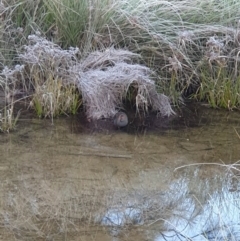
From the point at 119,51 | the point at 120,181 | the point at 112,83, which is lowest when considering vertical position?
the point at 120,181

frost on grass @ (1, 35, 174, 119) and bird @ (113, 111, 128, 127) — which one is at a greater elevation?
frost on grass @ (1, 35, 174, 119)

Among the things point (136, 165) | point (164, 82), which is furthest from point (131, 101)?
point (136, 165)

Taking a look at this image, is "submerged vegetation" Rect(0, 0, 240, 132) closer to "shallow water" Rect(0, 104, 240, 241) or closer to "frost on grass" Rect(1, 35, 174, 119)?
"frost on grass" Rect(1, 35, 174, 119)

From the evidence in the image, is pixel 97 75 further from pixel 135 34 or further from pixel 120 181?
pixel 120 181

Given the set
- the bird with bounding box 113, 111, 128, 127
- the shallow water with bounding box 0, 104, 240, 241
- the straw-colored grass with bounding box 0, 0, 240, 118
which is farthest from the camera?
the straw-colored grass with bounding box 0, 0, 240, 118

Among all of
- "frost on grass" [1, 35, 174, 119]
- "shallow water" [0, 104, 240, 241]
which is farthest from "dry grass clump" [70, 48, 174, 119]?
"shallow water" [0, 104, 240, 241]

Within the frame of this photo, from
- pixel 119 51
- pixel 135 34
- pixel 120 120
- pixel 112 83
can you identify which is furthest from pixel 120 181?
pixel 135 34

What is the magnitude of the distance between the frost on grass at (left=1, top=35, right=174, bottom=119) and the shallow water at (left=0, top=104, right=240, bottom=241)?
0.19m

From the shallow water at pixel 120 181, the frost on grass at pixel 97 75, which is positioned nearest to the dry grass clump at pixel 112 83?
the frost on grass at pixel 97 75

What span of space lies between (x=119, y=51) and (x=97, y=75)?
0.32 meters

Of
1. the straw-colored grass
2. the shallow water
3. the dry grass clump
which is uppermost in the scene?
the straw-colored grass

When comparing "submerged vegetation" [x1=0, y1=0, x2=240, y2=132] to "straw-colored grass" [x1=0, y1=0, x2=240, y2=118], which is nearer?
"submerged vegetation" [x1=0, y1=0, x2=240, y2=132]

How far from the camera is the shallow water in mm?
2865

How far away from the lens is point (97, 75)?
443cm
